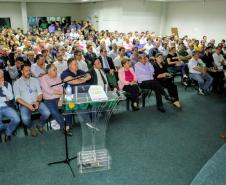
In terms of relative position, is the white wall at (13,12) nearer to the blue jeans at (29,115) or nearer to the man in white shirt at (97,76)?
the man in white shirt at (97,76)

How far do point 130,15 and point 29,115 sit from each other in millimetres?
10199

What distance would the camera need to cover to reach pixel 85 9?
16641 mm

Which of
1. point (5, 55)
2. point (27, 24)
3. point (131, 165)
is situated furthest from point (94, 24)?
point (131, 165)

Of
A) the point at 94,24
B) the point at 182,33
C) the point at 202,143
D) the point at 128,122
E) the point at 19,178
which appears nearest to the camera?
the point at 19,178

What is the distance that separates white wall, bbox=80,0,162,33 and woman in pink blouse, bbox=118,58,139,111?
8.29m

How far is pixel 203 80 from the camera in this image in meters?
5.84

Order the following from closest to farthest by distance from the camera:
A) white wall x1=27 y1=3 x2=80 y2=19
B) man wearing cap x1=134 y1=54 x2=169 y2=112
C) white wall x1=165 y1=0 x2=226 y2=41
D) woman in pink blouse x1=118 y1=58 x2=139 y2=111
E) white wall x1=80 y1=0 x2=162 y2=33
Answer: woman in pink blouse x1=118 y1=58 x2=139 y2=111, man wearing cap x1=134 y1=54 x2=169 y2=112, white wall x1=165 y1=0 x2=226 y2=41, white wall x1=80 y1=0 x2=162 y2=33, white wall x1=27 y1=3 x2=80 y2=19

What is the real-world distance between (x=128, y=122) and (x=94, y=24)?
1220cm

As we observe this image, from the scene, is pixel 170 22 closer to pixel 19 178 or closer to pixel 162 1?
pixel 162 1

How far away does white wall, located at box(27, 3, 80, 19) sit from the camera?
51.6 ft

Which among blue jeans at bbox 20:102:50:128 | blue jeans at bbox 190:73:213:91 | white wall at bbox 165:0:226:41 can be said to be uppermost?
white wall at bbox 165:0:226:41

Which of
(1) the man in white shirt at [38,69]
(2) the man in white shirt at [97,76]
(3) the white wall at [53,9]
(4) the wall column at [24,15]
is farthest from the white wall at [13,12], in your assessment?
(2) the man in white shirt at [97,76]

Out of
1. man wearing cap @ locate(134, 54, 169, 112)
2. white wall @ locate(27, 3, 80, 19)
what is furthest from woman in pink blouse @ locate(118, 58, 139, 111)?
white wall @ locate(27, 3, 80, 19)

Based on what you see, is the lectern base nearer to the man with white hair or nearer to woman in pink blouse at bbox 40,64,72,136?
woman in pink blouse at bbox 40,64,72,136
